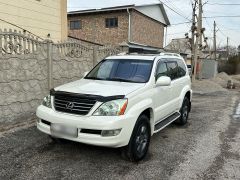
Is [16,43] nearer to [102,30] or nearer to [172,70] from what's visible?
[172,70]

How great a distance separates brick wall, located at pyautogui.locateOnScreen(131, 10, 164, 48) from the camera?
77.5ft

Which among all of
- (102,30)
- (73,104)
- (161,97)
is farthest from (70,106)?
(102,30)

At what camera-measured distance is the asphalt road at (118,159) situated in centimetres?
409

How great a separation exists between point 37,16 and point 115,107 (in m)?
7.76

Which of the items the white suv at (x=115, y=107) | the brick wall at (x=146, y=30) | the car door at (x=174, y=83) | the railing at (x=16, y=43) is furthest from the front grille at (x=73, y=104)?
the brick wall at (x=146, y=30)

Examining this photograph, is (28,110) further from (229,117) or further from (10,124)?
(229,117)

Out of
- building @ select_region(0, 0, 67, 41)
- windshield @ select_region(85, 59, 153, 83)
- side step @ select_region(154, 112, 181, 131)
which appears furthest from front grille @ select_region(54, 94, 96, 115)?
building @ select_region(0, 0, 67, 41)

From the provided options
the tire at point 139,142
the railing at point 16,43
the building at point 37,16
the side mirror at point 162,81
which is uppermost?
the building at point 37,16

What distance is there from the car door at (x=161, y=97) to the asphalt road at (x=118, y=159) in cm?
63

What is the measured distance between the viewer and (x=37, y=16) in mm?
10477

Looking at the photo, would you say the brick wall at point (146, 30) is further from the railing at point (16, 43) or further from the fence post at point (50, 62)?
the railing at point (16, 43)

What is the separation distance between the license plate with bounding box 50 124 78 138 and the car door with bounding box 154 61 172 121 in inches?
66.8

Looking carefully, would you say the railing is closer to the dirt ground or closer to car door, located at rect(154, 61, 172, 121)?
the dirt ground

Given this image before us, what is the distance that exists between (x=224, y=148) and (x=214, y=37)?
43.0m
